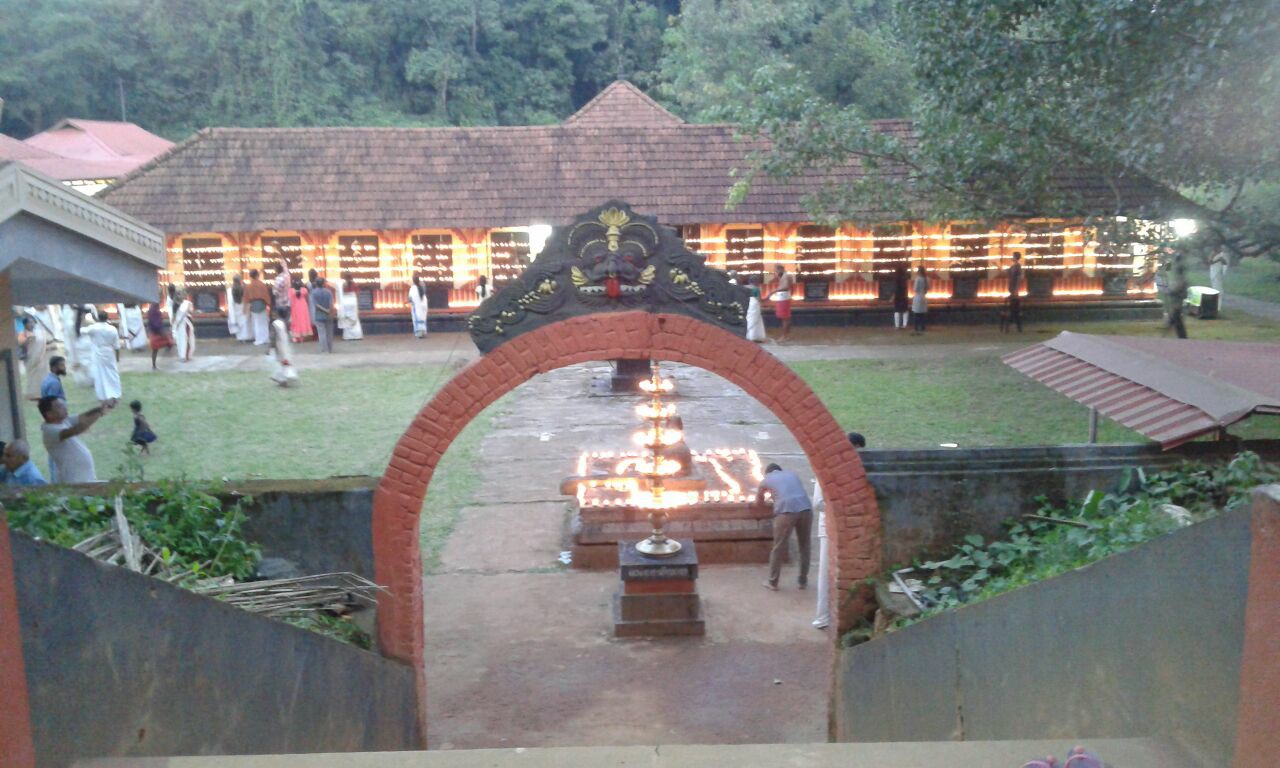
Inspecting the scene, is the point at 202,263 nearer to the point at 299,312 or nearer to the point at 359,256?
the point at 299,312

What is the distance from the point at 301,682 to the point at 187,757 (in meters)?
1.35

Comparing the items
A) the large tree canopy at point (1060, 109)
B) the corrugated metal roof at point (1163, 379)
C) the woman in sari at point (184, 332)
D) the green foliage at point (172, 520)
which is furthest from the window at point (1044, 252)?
the green foliage at point (172, 520)

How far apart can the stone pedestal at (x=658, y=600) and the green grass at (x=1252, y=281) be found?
22.1m

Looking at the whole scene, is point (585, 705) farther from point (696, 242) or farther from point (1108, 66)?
point (696, 242)

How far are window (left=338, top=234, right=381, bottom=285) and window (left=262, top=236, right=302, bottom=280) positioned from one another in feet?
2.87

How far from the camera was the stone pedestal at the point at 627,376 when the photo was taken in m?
18.1

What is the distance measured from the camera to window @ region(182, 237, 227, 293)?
2295cm

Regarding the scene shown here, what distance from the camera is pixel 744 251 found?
23.5 meters

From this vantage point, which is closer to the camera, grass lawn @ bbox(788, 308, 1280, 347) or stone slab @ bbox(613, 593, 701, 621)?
stone slab @ bbox(613, 593, 701, 621)

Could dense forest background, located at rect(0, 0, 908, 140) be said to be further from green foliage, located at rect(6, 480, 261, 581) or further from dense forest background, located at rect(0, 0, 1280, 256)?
green foliage, located at rect(6, 480, 261, 581)

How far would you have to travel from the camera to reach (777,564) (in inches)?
392

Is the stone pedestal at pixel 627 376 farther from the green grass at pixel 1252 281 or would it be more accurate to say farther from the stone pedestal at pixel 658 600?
the green grass at pixel 1252 281

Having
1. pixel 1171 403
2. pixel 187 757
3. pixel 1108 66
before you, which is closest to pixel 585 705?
pixel 187 757

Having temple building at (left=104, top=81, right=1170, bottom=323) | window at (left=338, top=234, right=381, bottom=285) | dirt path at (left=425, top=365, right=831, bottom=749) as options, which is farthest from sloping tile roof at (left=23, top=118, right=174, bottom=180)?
dirt path at (left=425, top=365, right=831, bottom=749)
